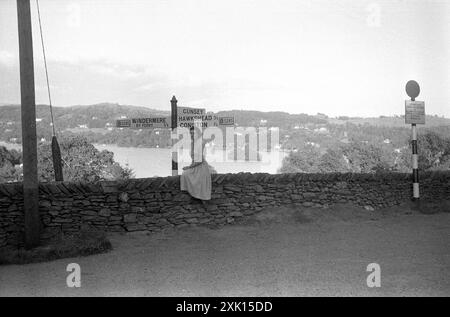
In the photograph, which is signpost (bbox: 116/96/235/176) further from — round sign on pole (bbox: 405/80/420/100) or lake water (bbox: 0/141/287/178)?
lake water (bbox: 0/141/287/178)

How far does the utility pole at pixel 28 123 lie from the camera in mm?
7324

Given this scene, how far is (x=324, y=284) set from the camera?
212 inches

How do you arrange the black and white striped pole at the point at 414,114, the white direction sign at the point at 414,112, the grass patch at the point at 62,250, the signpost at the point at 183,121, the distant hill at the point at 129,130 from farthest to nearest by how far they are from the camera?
the distant hill at the point at 129,130
the white direction sign at the point at 414,112
the black and white striped pole at the point at 414,114
the signpost at the point at 183,121
the grass patch at the point at 62,250

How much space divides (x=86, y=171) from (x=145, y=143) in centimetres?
610

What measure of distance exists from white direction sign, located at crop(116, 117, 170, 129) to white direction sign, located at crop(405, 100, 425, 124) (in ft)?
24.2

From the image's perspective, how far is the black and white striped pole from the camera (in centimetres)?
1291

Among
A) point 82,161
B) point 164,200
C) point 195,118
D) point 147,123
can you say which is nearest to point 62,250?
point 164,200

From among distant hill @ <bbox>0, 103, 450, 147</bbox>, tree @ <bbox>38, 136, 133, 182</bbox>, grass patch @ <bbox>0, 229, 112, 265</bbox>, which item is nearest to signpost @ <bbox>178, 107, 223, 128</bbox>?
grass patch @ <bbox>0, 229, 112, 265</bbox>

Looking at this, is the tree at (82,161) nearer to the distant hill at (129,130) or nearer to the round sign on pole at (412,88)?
the distant hill at (129,130)

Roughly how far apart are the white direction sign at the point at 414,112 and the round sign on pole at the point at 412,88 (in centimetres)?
26

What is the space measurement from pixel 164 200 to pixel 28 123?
10.5ft

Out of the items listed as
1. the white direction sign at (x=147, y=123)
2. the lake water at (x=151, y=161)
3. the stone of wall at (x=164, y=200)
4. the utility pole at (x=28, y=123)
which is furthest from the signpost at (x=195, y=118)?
the lake water at (x=151, y=161)

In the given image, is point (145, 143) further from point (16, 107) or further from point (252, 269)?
point (252, 269)
